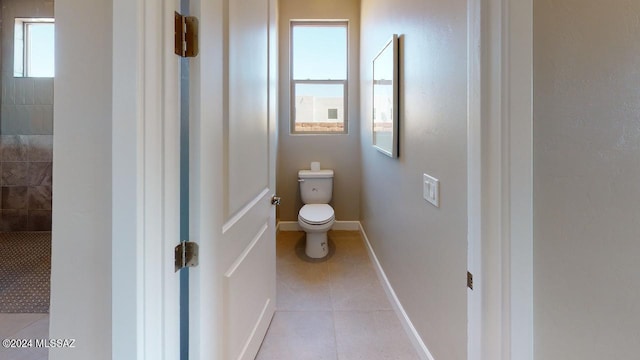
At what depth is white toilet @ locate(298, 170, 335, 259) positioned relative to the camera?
10.1ft

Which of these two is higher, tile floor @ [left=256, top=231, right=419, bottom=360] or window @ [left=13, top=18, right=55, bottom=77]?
window @ [left=13, top=18, right=55, bottom=77]

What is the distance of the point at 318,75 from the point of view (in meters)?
4.19

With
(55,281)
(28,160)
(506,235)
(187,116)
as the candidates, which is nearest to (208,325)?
(55,281)

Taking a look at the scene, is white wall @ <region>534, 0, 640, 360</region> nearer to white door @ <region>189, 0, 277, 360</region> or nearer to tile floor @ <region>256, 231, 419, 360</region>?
white door @ <region>189, 0, 277, 360</region>

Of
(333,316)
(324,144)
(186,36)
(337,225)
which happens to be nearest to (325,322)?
(333,316)

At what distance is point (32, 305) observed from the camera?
2.17 m

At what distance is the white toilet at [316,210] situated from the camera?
3.09 meters

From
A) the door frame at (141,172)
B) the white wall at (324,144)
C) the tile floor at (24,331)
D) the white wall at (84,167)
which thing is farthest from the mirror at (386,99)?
the tile floor at (24,331)

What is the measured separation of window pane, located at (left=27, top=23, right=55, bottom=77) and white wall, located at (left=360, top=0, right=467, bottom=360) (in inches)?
144

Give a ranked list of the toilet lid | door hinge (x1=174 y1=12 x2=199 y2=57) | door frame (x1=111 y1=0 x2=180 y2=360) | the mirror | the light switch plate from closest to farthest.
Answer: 1. door frame (x1=111 y1=0 x2=180 y2=360)
2. door hinge (x1=174 y1=12 x2=199 y2=57)
3. the light switch plate
4. the mirror
5. the toilet lid

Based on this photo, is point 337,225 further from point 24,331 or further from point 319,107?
point 24,331

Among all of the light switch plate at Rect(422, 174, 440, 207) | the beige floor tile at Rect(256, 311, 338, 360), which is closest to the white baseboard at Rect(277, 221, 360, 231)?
the beige floor tile at Rect(256, 311, 338, 360)

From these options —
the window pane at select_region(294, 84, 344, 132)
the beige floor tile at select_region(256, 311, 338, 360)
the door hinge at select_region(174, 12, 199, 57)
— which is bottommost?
the beige floor tile at select_region(256, 311, 338, 360)

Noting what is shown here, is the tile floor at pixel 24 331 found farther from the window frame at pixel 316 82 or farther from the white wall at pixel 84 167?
the window frame at pixel 316 82
